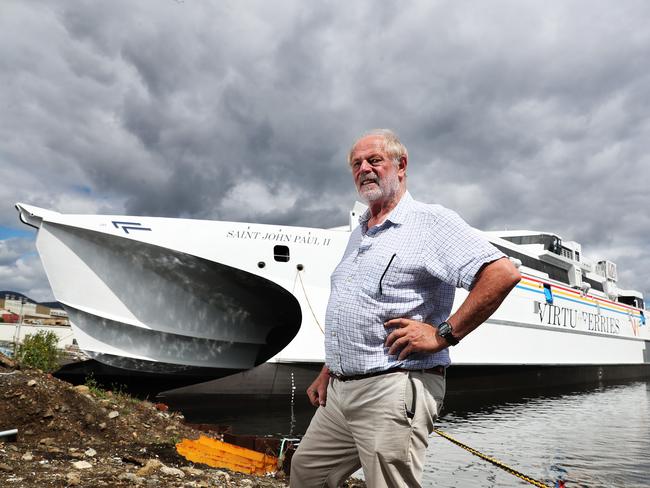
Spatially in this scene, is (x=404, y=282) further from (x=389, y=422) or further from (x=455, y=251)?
(x=389, y=422)

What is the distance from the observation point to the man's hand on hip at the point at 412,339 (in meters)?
1.63

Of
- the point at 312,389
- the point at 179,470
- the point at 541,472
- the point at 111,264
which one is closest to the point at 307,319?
the point at 111,264

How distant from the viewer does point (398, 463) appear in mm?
1597

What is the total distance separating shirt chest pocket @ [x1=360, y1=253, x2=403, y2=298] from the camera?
174 cm

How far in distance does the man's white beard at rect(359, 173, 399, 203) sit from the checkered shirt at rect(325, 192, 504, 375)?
4.3 inches

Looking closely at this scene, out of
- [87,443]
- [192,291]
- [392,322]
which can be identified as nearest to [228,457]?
[87,443]

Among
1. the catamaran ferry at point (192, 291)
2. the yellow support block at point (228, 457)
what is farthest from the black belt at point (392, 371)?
the catamaran ferry at point (192, 291)

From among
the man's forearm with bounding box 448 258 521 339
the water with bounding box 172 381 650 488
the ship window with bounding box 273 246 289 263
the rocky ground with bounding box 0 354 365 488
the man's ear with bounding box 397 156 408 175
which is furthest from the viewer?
the ship window with bounding box 273 246 289 263

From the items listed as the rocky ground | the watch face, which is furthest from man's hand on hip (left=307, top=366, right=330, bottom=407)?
the rocky ground

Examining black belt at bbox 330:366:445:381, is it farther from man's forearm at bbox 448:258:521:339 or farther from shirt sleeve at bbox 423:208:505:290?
shirt sleeve at bbox 423:208:505:290

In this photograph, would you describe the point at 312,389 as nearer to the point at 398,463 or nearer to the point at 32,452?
the point at 398,463

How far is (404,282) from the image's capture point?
1731 mm

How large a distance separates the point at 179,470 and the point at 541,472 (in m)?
4.53

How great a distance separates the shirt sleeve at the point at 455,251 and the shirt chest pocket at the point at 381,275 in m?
A: 0.11
